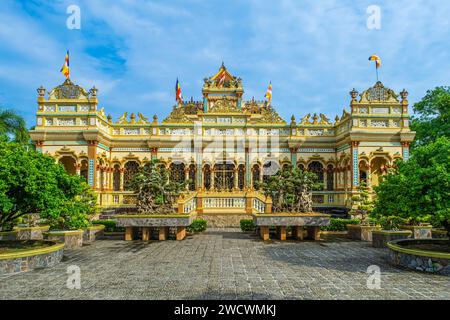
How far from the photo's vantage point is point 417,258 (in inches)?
358

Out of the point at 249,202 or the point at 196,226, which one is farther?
the point at 249,202

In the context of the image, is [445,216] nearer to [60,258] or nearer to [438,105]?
[60,258]

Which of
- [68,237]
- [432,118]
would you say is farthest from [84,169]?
[432,118]

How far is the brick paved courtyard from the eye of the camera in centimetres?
699

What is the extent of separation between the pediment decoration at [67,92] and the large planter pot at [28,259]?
16659mm

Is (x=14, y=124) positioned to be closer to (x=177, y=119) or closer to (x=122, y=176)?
(x=122, y=176)

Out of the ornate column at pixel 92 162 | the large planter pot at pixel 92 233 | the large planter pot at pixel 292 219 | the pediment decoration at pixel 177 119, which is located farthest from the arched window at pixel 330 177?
the ornate column at pixel 92 162

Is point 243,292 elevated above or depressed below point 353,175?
below

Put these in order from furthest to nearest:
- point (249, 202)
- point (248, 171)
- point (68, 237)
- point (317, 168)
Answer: point (317, 168), point (248, 171), point (249, 202), point (68, 237)

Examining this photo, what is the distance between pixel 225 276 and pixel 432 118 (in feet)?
91.2

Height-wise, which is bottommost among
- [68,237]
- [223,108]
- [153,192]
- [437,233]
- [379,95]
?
[437,233]

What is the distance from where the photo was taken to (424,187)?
927 centimetres
